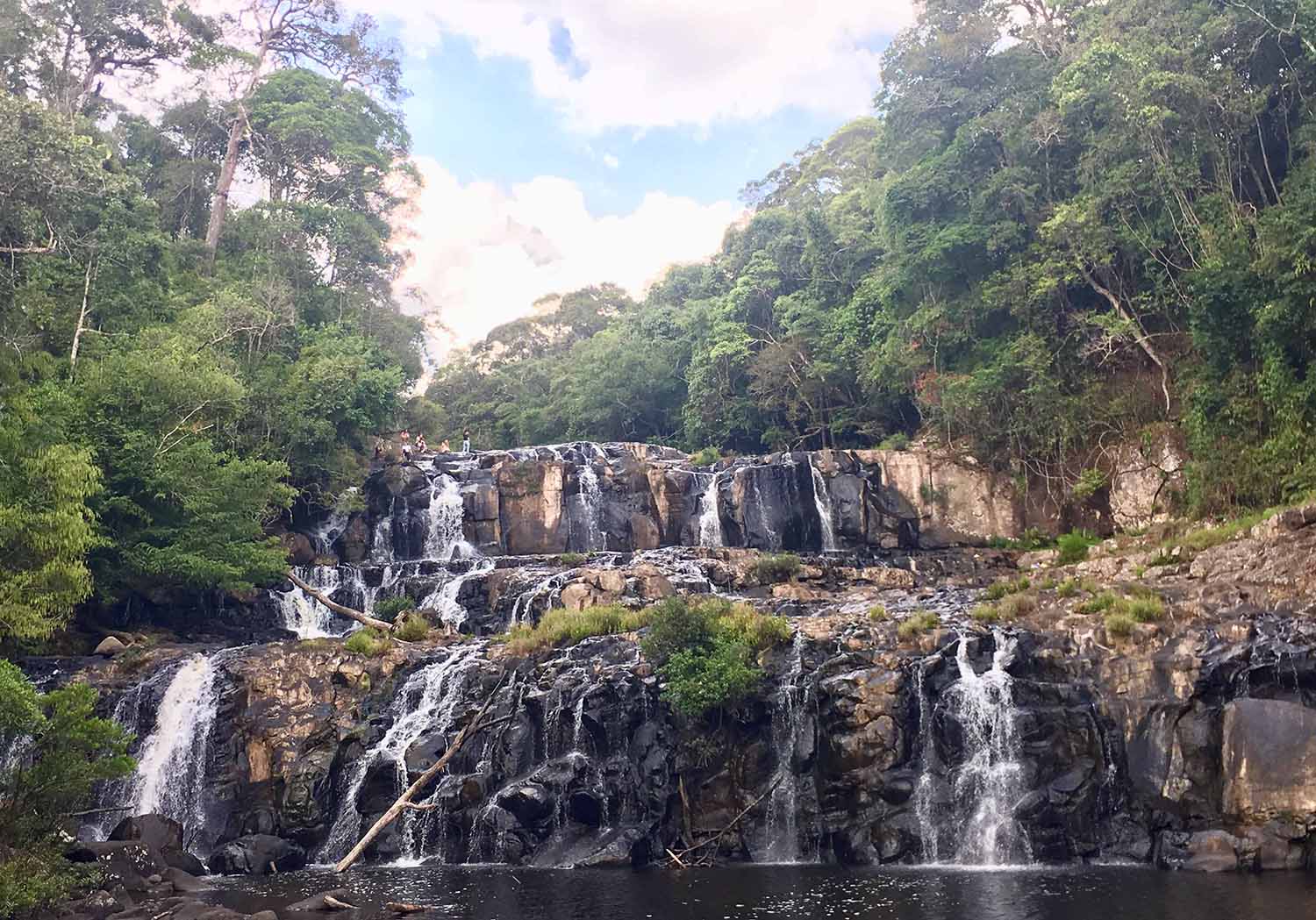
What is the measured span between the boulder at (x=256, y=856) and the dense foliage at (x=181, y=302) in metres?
7.00

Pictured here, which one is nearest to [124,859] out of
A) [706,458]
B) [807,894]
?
[807,894]

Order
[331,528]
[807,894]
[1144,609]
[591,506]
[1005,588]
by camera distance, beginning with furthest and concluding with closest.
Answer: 1. [591,506]
2. [331,528]
3. [1005,588]
4. [1144,609]
5. [807,894]

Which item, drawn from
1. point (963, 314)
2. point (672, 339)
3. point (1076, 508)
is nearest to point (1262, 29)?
point (963, 314)

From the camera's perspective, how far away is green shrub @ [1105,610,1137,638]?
20.7 metres

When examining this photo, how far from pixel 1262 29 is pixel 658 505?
80.4 feet

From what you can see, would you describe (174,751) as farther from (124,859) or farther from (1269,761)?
(1269,761)

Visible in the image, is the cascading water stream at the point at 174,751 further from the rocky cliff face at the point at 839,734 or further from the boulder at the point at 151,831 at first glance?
the boulder at the point at 151,831

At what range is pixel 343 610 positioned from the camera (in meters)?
30.4

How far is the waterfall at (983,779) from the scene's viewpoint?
18.9 metres

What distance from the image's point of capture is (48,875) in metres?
15.1

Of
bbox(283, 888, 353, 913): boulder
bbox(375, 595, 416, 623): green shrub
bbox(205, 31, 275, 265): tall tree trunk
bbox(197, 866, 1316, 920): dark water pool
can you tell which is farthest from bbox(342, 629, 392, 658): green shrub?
bbox(205, 31, 275, 265): tall tree trunk

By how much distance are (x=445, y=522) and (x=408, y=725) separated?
1495cm

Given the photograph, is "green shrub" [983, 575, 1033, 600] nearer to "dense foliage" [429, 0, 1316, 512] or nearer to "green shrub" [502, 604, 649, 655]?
"dense foliage" [429, 0, 1316, 512]

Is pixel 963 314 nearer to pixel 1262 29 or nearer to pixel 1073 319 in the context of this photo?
pixel 1073 319
